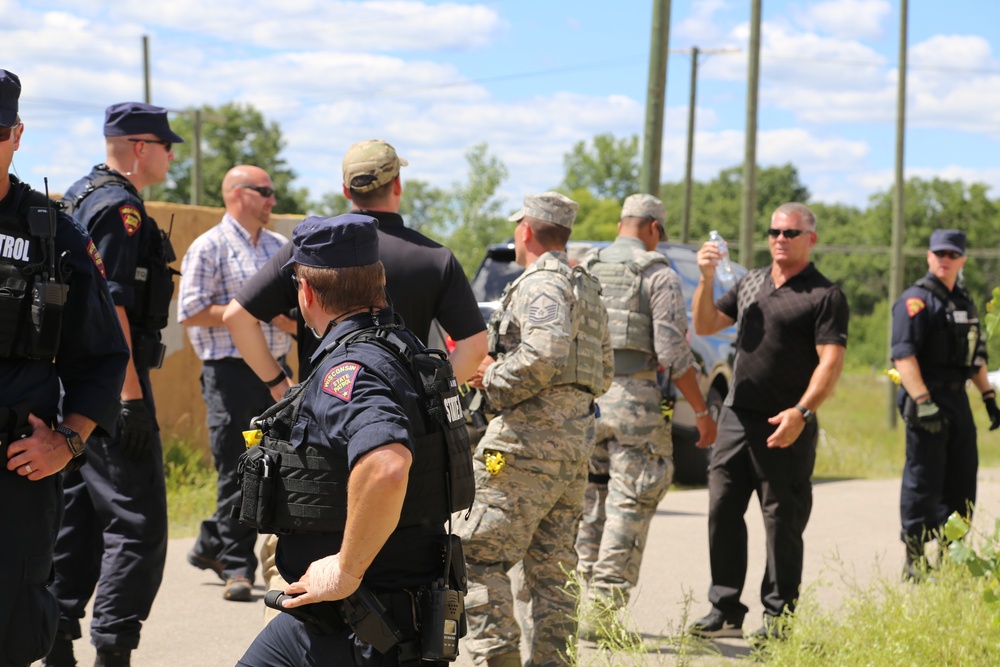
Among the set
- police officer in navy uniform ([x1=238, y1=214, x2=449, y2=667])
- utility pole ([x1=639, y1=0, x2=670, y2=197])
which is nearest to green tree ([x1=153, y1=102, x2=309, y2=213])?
utility pole ([x1=639, y1=0, x2=670, y2=197])

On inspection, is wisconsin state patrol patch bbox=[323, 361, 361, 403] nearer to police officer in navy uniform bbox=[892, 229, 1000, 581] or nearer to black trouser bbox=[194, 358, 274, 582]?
black trouser bbox=[194, 358, 274, 582]

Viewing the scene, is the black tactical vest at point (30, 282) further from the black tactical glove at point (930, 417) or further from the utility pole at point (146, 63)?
the utility pole at point (146, 63)

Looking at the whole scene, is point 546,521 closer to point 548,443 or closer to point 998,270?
point 548,443

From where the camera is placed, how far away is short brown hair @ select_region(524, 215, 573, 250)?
539 cm

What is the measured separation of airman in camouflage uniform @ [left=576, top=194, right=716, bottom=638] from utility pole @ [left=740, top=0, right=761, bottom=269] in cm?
1214

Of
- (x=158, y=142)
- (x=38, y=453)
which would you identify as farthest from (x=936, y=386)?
(x=38, y=453)

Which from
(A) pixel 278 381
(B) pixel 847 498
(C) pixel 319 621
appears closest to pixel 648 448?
(A) pixel 278 381

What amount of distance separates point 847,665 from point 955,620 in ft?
3.02

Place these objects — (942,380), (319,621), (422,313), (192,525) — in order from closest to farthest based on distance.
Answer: (319,621) < (422,313) < (942,380) < (192,525)

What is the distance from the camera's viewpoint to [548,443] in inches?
197

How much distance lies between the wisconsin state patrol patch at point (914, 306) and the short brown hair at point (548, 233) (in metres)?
3.18

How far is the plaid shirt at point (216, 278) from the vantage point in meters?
6.64

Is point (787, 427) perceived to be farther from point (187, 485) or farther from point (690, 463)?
point (690, 463)

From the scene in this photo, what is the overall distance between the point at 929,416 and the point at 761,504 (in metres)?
1.79
